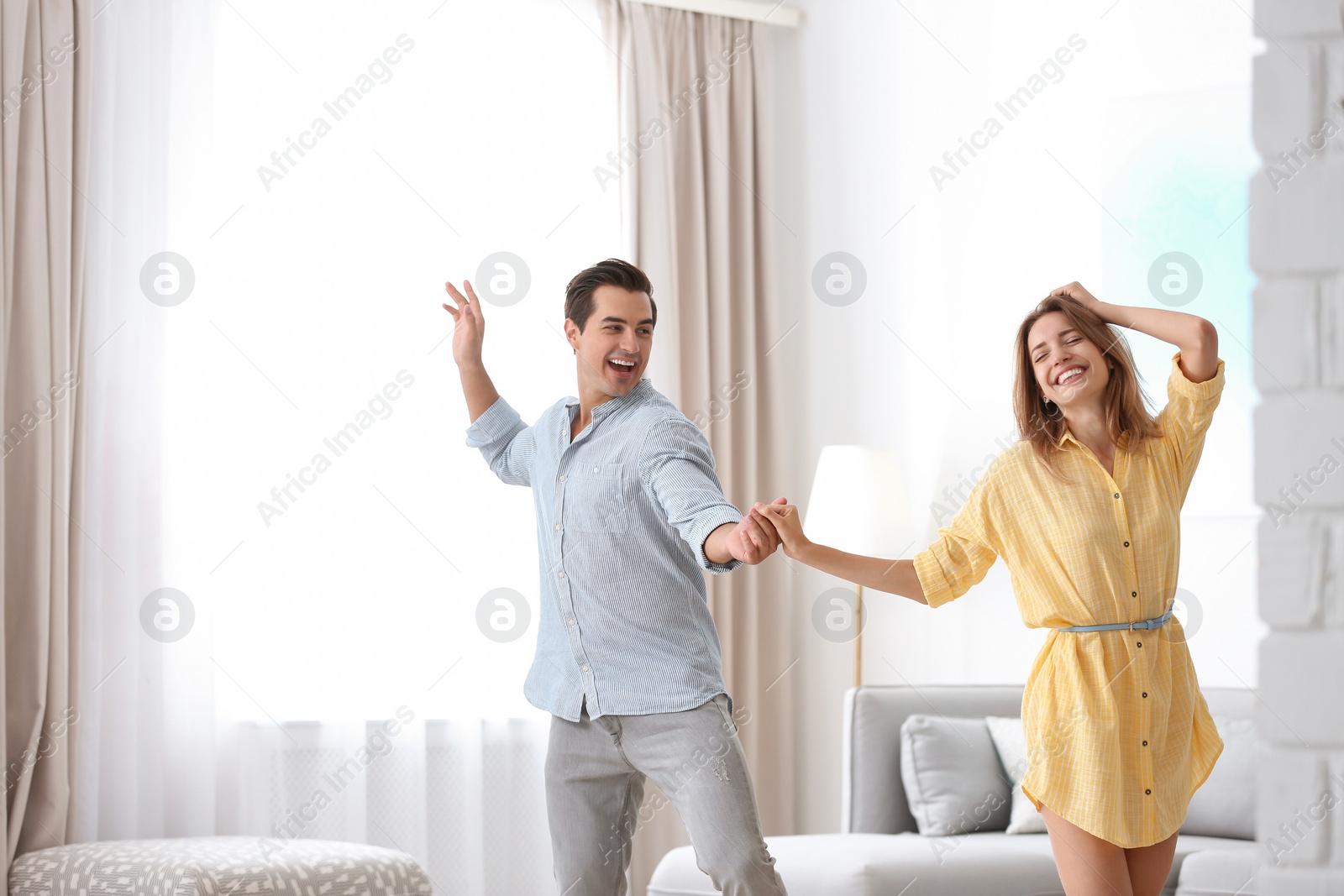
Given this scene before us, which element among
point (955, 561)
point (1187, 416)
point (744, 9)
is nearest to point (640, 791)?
point (955, 561)

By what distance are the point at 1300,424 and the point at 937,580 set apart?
1.40 meters

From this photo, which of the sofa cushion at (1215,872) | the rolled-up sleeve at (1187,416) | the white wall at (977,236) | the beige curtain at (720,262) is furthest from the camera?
the beige curtain at (720,262)

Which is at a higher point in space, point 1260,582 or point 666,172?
point 666,172

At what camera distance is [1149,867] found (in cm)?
154

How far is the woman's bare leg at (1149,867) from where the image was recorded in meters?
1.54

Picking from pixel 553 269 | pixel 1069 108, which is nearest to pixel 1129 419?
pixel 1069 108

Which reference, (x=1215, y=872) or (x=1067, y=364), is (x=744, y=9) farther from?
(x=1215, y=872)

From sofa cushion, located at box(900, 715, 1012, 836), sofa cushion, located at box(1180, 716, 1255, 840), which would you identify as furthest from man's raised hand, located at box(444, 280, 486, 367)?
sofa cushion, located at box(1180, 716, 1255, 840)

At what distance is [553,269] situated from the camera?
3.96m

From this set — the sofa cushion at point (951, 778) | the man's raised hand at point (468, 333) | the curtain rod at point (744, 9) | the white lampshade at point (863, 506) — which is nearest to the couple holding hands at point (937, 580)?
the man's raised hand at point (468, 333)

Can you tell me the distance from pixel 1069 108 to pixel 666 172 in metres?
1.31

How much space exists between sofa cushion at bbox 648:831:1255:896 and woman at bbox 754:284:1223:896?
1016 mm

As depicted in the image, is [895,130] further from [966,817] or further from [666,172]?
[966,817]

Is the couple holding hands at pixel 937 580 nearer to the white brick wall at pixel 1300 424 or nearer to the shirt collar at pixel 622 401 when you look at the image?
the shirt collar at pixel 622 401
